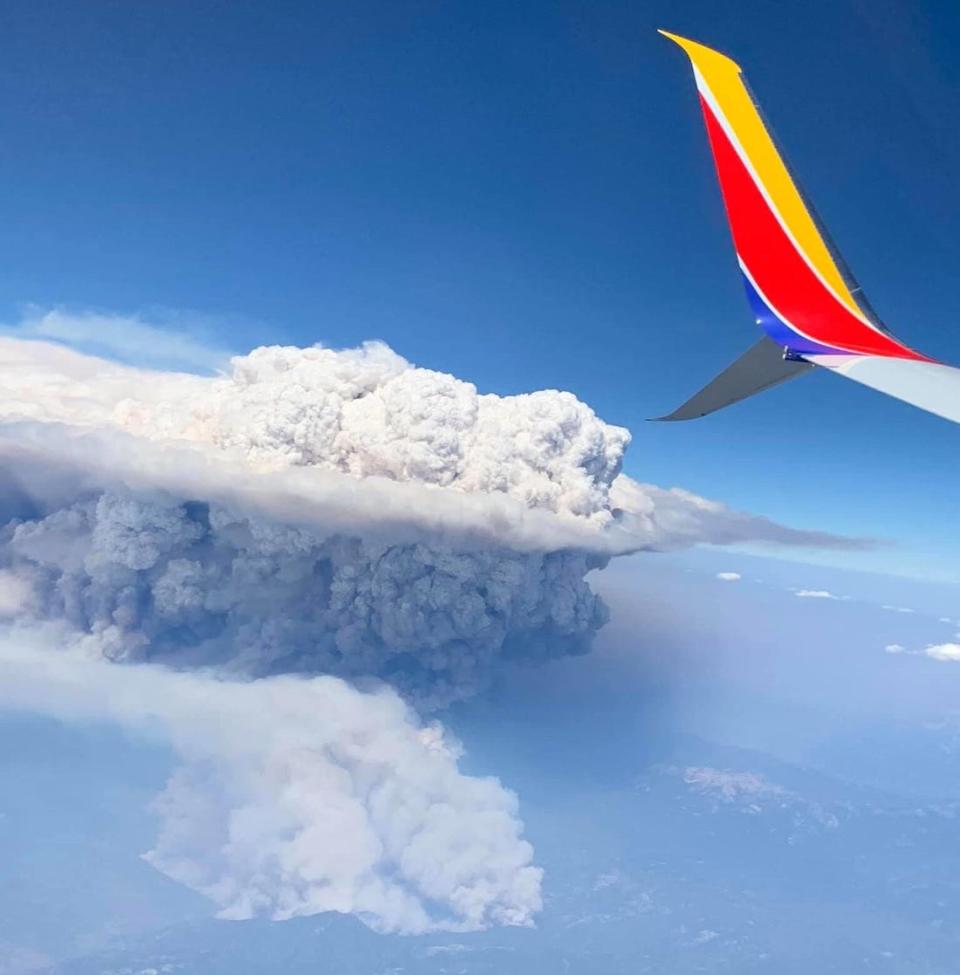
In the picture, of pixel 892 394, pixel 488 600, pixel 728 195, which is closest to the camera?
pixel 892 394

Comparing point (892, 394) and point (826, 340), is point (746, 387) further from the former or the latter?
point (892, 394)

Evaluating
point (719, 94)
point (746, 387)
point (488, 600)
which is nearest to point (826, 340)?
point (746, 387)

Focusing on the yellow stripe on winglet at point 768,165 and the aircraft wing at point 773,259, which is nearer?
the aircraft wing at point 773,259

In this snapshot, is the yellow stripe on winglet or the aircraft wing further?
the yellow stripe on winglet

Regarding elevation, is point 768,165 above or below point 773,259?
above
